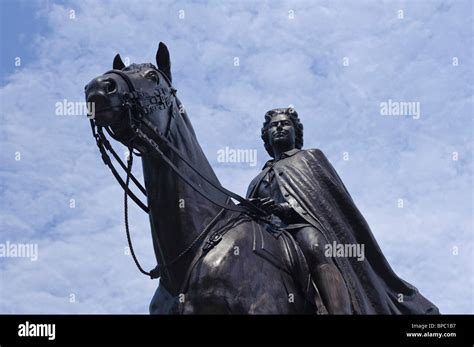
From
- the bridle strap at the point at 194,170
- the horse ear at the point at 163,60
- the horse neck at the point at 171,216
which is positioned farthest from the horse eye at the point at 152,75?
the horse neck at the point at 171,216

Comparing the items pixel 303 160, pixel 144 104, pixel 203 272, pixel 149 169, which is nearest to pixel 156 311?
pixel 203 272

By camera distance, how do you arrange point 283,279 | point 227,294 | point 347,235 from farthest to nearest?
point 347,235, point 283,279, point 227,294

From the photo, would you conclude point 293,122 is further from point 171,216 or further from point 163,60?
point 171,216

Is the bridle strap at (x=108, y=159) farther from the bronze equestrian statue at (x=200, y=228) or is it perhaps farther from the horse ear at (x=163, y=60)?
the horse ear at (x=163, y=60)

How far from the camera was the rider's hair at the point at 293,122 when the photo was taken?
54.0 feet

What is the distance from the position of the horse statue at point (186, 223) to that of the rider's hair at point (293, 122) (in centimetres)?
288

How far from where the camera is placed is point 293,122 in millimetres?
16500

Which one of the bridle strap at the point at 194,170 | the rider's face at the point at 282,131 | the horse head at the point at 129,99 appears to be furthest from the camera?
the rider's face at the point at 282,131

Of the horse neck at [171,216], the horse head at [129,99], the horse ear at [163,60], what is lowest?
the horse neck at [171,216]

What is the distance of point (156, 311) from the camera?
43.7 feet

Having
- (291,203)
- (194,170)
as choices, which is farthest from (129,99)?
(291,203)

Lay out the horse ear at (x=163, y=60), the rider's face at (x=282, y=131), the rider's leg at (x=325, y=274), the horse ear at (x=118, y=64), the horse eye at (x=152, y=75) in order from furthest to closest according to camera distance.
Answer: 1. the rider's face at (x=282, y=131)
2. the horse ear at (x=118, y=64)
3. the horse ear at (x=163, y=60)
4. the rider's leg at (x=325, y=274)
5. the horse eye at (x=152, y=75)

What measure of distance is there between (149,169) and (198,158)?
2.93 ft
